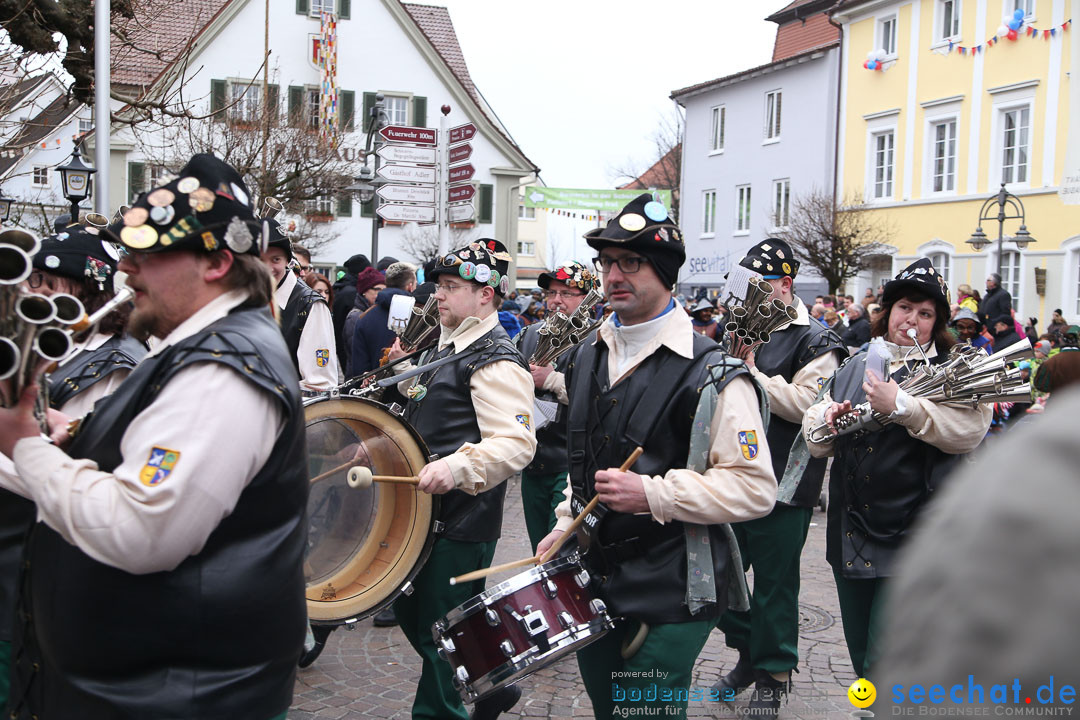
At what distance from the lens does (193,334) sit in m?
2.38

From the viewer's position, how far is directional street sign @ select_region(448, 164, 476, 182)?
43.7 ft

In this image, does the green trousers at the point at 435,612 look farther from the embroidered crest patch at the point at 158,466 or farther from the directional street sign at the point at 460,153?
the directional street sign at the point at 460,153

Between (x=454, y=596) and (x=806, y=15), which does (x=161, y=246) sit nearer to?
(x=454, y=596)

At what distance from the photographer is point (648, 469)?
3531 millimetres

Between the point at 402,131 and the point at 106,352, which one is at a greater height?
the point at 402,131

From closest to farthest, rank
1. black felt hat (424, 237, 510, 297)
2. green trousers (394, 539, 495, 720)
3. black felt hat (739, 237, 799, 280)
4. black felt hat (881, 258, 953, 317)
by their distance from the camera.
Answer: green trousers (394, 539, 495, 720), black felt hat (881, 258, 953, 317), black felt hat (424, 237, 510, 297), black felt hat (739, 237, 799, 280)

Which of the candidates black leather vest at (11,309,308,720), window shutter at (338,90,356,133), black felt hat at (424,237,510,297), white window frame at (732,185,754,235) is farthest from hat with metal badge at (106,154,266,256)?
white window frame at (732,185,754,235)

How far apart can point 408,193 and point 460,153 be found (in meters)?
0.92

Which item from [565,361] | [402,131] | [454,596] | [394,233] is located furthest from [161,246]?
[394,233]

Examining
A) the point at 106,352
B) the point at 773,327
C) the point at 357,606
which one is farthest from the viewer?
the point at 773,327

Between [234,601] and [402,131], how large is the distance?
11.6 m

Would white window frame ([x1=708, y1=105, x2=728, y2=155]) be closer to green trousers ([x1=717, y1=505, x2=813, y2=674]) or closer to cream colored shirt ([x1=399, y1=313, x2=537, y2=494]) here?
green trousers ([x1=717, y1=505, x2=813, y2=674])

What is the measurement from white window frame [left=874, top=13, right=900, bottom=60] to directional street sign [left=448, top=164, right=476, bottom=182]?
70.5 ft

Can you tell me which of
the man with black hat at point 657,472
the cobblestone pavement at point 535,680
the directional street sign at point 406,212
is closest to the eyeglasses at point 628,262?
the man with black hat at point 657,472
